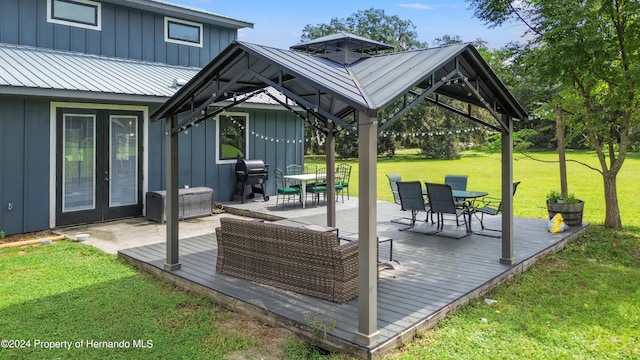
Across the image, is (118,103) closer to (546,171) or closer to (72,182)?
(72,182)

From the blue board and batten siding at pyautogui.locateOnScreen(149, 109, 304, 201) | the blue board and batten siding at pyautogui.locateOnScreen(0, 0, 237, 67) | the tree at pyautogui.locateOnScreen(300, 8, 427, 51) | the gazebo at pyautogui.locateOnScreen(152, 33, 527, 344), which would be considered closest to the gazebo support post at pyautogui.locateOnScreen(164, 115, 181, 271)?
the gazebo at pyautogui.locateOnScreen(152, 33, 527, 344)

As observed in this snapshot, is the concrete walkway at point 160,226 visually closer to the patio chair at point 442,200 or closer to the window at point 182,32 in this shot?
the patio chair at point 442,200

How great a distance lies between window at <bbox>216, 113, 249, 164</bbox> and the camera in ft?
35.7

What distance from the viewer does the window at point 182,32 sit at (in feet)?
37.5

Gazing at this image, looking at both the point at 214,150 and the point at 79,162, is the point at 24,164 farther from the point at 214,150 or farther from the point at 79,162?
the point at 214,150

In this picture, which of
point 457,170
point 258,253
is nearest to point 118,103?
point 258,253

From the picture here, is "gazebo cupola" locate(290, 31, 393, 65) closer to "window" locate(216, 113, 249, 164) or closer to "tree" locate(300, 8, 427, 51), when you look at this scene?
"window" locate(216, 113, 249, 164)

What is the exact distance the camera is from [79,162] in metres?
8.56

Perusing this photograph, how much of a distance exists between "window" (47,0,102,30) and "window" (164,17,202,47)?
5.40 feet

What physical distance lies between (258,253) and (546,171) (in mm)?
20098

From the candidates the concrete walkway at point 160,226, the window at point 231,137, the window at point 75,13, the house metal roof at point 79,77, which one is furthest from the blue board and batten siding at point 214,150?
the window at point 75,13

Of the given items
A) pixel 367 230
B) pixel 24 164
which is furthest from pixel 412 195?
pixel 24 164

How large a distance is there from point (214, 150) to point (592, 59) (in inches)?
298

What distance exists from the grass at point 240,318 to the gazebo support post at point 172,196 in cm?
32
